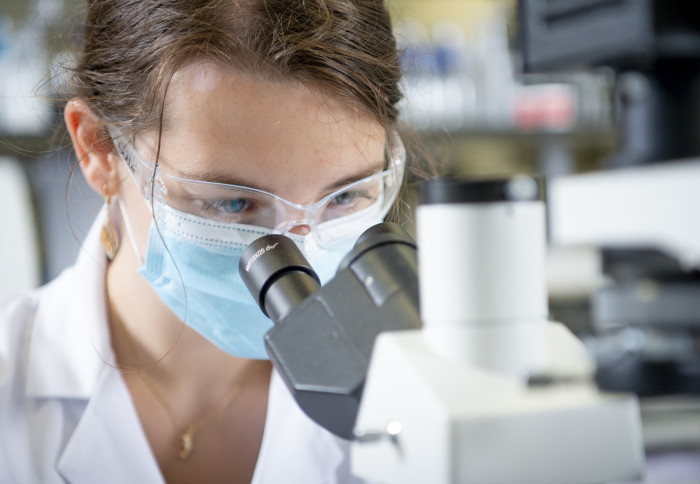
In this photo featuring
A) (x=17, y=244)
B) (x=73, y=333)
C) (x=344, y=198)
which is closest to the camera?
(x=344, y=198)

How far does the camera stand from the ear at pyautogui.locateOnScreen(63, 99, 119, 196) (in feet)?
3.77

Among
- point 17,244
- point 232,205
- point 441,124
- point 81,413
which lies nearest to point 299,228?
point 232,205

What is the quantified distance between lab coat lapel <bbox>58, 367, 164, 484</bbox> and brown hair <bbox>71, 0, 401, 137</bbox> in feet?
1.52

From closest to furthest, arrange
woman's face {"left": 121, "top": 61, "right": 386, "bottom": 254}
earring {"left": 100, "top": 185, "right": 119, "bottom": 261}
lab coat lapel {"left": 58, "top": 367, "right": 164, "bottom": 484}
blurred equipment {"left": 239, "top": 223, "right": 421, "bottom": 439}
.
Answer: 1. blurred equipment {"left": 239, "top": 223, "right": 421, "bottom": 439}
2. woman's face {"left": 121, "top": 61, "right": 386, "bottom": 254}
3. lab coat lapel {"left": 58, "top": 367, "right": 164, "bottom": 484}
4. earring {"left": 100, "top": 185, "right": 119, "bottom": 261}

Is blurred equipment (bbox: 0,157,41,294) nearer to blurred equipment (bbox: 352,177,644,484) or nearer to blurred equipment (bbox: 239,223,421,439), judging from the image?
blurred equipment (bbox: 239,223,421,439)

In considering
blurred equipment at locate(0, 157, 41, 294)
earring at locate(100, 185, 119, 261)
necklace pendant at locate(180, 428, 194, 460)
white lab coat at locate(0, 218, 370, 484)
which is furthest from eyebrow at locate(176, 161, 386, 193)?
blurred equipment at locate(0, 157, 41, 294)

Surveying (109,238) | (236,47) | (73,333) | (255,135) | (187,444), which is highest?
(236,47)

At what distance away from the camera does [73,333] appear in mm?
1258

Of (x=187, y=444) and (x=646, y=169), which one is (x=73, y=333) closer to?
(x=187, y=444)

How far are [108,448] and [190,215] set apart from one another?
0.42 metres

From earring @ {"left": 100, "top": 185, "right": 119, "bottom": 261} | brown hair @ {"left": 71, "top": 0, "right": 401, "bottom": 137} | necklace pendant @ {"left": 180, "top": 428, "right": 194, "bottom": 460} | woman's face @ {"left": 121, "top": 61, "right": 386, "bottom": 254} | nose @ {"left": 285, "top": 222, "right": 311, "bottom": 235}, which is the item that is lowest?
necklace pendant @ {"left": 180, "top": 428, "right": 194, "bottom": 460}

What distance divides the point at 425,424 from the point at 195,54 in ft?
2.34

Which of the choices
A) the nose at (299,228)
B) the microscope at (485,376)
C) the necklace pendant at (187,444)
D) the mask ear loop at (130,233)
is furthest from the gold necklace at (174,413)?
the microscope at (485,376)

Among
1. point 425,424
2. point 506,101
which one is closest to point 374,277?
point 425,424
